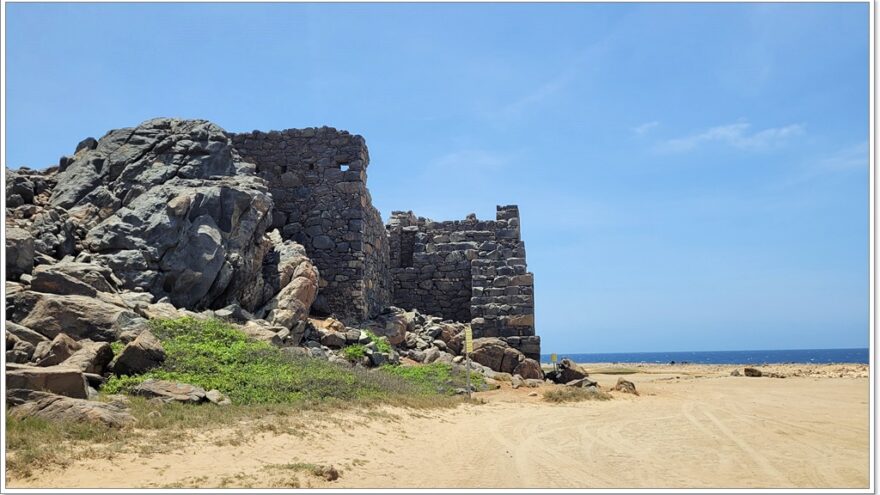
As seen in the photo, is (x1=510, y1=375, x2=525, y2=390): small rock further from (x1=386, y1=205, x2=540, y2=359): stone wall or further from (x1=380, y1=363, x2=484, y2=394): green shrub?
(x1=386, y1=205, x2=540, y2=359): stone wall

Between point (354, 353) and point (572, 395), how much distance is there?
207 inches

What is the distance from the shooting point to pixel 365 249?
19531 millimetres

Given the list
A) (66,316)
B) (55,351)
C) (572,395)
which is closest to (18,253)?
(66,316)

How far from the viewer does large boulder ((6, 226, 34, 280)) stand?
11848 millimetres

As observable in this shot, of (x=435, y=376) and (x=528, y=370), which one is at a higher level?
(x=528, y=370)

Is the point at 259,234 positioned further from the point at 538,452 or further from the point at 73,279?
the point at 538,452

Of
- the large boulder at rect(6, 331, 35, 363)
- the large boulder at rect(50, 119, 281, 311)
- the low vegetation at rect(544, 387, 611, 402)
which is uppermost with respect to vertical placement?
the large boulder at rect(50, 119, 281, 311)

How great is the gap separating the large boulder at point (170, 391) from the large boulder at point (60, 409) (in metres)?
1.14

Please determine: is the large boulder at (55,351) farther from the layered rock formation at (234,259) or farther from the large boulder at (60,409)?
the large boulder at (60,409)

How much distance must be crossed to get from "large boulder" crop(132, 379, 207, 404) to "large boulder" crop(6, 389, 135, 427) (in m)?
1.14

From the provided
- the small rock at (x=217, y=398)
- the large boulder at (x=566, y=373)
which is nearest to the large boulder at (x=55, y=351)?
the small rock at (x=217, y=398)

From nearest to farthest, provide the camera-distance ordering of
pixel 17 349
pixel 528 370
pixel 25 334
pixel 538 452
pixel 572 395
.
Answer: pixel 538 452, pixel 17 349, pixel 25 334, pixel 572 395, pixel 528 370

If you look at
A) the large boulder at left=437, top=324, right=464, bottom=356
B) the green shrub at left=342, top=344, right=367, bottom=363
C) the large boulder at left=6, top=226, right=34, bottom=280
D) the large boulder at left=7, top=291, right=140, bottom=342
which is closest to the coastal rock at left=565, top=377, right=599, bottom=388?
Result: the large boulder at left=437, top=324, right=464, bottom=356

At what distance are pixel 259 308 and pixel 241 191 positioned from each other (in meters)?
3.00
